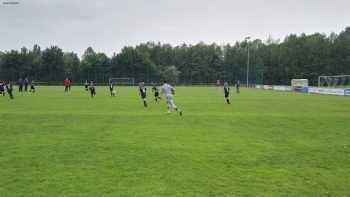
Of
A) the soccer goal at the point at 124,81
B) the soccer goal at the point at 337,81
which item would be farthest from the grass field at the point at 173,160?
the soccer goal at the point at 124,81

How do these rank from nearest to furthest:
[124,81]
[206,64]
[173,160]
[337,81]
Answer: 1. [173,160]
2. [337,81]
3. [124,81]
4. [206,64]

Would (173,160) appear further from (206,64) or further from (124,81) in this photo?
(206,64)

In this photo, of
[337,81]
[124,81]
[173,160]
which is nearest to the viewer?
[173,160]

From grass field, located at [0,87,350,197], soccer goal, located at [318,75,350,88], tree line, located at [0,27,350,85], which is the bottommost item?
grass field, located at [0,87,350,197]

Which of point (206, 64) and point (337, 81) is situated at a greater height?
point (206, 64)

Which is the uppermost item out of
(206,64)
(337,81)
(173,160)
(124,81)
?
(206,64)

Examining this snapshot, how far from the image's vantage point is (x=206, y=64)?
126500mm

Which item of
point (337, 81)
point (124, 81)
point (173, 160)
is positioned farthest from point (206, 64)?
point (173, 160)

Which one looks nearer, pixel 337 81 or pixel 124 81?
pixel 337 81

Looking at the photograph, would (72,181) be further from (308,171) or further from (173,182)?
(308,171)

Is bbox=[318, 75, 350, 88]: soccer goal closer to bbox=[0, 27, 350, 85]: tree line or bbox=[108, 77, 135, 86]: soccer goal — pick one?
bbox=[0, 27, 350, 85]: tree line

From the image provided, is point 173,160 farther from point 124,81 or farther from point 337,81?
point 124,81

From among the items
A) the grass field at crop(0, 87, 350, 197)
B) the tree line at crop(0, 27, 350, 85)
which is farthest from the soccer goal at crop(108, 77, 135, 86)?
the grass field at crop(0, 87, 350, 197)

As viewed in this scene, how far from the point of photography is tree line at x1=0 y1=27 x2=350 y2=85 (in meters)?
104
